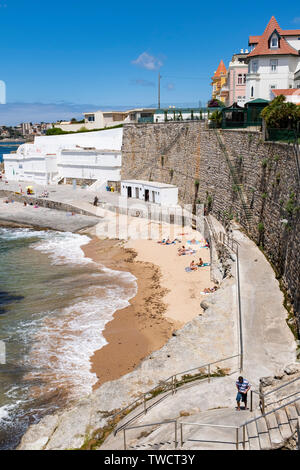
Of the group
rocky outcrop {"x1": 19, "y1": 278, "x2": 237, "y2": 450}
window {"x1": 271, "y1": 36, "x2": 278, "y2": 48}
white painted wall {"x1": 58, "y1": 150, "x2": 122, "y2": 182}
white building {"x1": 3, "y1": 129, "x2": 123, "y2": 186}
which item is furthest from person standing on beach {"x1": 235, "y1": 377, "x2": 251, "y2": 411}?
white building {"x1": 3, "y1": 129, "x2": 123, "y2": 186}

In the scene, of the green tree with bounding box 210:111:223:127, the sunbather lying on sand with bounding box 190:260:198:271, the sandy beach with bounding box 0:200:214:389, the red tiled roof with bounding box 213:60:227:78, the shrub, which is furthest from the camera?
the red tiled roof with bounding box 213:60:227:78

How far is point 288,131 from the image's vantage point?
54.7 feet

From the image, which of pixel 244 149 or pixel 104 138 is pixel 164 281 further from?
pixel 104 138

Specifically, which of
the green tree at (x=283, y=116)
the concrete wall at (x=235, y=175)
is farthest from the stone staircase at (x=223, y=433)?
the green tree at (x=283, y=116)

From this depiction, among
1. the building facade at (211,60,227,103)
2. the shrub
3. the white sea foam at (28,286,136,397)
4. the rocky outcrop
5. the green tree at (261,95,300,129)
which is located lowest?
the white sea foam at (28,286,136,397)

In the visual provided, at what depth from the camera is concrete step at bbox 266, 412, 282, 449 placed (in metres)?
6.69

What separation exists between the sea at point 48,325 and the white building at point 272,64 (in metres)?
20.6

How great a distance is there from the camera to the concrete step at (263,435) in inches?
265

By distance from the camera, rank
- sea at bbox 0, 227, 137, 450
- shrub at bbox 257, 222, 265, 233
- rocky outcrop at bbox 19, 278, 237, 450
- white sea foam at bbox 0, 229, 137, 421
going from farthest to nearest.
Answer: shrub at bbox 257, 222, 265, 233, white sea foam at bbox 0, 229, 137, 421, sea at bbox 0, 227, 137, 450, rocky outcrop at bbox 19, 278, 237, 450

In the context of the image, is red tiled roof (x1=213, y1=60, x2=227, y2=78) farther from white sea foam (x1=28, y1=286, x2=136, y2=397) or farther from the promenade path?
the promenade path

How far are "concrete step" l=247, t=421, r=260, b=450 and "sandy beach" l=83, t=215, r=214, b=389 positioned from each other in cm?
568

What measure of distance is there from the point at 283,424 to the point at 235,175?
17455 millimetres

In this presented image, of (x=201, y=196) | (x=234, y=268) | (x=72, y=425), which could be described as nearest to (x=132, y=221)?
(x=201, y=196)
